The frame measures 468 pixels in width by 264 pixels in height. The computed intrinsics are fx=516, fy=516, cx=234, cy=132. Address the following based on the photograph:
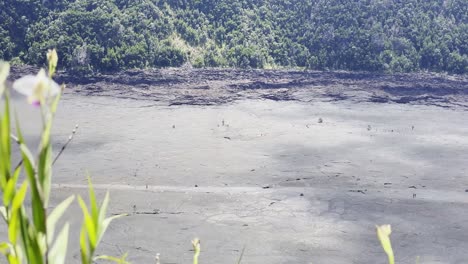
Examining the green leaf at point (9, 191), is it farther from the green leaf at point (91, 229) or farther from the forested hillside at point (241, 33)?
the forested hillside at point (241, 33)

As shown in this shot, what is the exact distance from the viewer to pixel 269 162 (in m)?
21.5

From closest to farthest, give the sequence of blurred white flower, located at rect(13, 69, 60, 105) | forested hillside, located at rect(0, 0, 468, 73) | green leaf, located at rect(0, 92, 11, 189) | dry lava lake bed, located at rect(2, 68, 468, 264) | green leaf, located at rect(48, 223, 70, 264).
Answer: green leaf, located at rect(0, 92, 11, 189), blurred white flower, located at rect(13, 69, 60, 105), green leaf, located at rect(48, 223, 70, 264), dry lava lake bed, located at rect(2, 68, 468, 264), forested hillside, located at rect(0, 0, 468, 73)

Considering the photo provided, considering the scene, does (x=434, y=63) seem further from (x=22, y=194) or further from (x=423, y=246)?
(x=22, y=194)

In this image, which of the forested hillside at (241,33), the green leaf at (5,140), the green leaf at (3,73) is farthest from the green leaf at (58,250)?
the forested hillside at (241,33)

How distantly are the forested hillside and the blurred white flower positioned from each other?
115 ft

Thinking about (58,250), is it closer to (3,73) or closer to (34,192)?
(34,192)

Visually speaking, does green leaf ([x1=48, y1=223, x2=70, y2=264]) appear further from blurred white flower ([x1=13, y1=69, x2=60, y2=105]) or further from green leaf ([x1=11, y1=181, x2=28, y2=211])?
blurred white flower ([x1=13, y1=69, x2=60, y2=105])

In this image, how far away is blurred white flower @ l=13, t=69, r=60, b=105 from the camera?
110cm

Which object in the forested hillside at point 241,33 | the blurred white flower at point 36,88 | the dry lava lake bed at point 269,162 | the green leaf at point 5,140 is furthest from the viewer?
the forested hillside at point 241,33

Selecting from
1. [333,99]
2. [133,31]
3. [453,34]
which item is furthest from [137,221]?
[453,34]

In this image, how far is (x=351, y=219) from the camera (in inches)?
632

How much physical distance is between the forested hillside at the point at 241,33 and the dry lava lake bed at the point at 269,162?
9.36 ft

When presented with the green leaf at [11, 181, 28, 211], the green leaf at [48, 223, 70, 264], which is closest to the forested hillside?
the green leaf at [48, 223, 70, 264]

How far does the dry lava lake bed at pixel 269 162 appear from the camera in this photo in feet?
46.9
